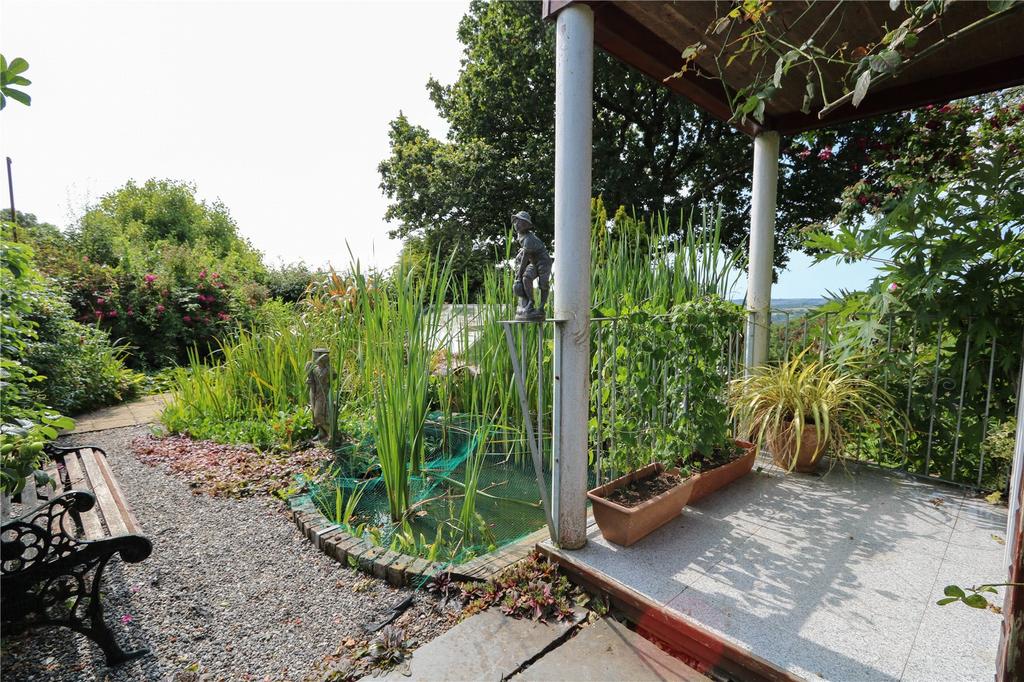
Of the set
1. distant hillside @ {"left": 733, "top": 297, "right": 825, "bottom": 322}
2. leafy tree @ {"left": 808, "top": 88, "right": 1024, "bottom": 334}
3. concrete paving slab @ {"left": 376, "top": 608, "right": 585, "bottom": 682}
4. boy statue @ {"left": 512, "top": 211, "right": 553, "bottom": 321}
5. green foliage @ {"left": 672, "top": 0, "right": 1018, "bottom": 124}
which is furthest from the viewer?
distant hillside @ {"left": 733, "top": 297, "right": 825, "bottom": 322}

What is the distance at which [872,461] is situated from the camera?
3.23 meters

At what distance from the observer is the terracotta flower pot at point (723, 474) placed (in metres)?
2.55

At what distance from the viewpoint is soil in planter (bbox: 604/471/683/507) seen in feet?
7.21

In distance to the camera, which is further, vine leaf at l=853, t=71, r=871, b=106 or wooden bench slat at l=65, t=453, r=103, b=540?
wooden bench slat at l=65, t=453, r=103, b=540

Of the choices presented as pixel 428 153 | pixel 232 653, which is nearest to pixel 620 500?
pixel 232 653

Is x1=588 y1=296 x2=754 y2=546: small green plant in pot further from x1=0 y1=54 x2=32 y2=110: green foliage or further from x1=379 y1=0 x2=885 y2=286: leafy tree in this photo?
x1=379 y1=0 x2=885 y2=286: leafy tree

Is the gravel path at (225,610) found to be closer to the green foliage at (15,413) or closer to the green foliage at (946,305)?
the green foliage at (15,413)

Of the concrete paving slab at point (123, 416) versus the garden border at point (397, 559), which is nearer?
the garden border at point (397, 559)

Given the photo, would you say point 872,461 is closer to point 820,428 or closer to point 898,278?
point 820,428

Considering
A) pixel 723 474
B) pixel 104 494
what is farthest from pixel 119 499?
pixel 723 474

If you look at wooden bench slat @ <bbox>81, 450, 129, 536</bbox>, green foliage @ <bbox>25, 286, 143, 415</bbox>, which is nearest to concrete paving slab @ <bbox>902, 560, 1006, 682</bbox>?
wooden bench slat @ <bbox>81, 450, 129, 536</bbox>

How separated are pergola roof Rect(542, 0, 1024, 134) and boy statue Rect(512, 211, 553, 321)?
839 mm

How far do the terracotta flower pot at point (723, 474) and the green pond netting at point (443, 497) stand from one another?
87 centimetres

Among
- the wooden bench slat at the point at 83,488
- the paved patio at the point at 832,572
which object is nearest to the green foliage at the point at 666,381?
the paved patio at the point at 832,572
